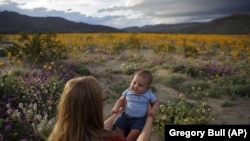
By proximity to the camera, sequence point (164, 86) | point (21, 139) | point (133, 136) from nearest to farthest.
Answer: point (133, 136) < point (21, 139) < point (164, 86)

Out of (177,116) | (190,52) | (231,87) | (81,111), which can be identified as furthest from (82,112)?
(190,52)

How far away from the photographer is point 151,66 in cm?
1238

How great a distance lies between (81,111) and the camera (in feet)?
8.38

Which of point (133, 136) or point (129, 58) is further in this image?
point (129, 58)

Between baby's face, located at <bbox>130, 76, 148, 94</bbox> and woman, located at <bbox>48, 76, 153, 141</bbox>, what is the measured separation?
162 cm

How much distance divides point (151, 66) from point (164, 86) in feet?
8.80

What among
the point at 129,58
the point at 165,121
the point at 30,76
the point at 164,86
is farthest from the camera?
the point at 129,58

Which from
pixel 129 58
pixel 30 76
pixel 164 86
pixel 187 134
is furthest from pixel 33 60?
pixel 187 134

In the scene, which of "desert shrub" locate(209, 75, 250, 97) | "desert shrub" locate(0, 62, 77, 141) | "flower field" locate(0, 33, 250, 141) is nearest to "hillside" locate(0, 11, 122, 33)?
"flower field" locate(0, 33, 250, 141)

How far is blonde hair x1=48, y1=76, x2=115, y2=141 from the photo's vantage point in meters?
2.54

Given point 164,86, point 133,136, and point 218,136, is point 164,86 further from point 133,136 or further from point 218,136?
point 133,136

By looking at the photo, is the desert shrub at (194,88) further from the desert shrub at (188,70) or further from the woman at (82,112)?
the woman at (82,112)

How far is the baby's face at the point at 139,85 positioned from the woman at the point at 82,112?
5.33 ft

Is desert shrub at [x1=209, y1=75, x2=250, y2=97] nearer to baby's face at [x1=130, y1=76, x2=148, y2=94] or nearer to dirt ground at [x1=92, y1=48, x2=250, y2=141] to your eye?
dirt ground at [x1=92, y1=48, x2=250, y2=141]
